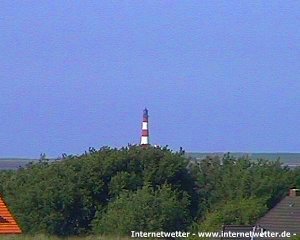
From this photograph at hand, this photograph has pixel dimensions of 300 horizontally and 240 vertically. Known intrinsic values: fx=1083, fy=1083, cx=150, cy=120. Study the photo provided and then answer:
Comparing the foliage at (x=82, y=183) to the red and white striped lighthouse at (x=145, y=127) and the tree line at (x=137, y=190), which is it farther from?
the red and white striped lighthouse at (x=145, y=127)

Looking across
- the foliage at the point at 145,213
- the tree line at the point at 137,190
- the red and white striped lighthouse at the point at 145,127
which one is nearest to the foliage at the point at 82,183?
the tree line at the point at 137,190

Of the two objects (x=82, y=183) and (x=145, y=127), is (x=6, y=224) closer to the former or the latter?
(x=82, y=183)

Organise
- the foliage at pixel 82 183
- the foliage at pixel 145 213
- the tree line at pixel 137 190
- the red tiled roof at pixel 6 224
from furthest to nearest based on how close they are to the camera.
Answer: the foliage at pixel 82 183, the tree line at pixel 137 190, the foliage at pixel 145 213, the red tiled roof at pixel 6 224

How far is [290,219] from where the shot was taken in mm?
33250

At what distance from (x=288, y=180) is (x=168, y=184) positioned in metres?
5.12

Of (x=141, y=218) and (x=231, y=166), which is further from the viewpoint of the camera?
(x=231, y=166)

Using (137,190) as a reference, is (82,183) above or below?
above

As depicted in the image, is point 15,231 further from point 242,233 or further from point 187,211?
point 187,211

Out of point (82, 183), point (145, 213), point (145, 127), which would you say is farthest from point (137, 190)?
point (145, 127)

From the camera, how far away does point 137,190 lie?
145 ft

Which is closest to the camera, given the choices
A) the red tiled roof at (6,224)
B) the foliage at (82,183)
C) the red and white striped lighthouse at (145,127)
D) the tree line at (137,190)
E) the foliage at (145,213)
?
the red tiled roof at (6,224)

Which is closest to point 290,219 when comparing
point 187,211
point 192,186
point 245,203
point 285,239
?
point 285,239

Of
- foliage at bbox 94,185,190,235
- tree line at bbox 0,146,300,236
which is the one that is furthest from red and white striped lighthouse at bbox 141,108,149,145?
foliage at bbox 94,185,190,235

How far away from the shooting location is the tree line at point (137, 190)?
133ft
